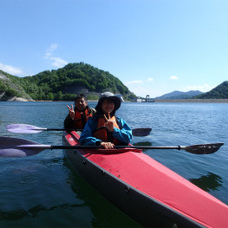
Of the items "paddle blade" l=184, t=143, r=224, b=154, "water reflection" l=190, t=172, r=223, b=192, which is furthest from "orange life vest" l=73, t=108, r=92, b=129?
"water reflection" l=190, t=172, r=223, b=192

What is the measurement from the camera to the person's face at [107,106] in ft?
13.9

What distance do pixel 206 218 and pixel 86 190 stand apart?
2.75 m

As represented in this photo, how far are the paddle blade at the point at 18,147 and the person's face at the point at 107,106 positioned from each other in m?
1.60

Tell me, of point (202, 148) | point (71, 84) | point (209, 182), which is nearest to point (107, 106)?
point (202, 148)

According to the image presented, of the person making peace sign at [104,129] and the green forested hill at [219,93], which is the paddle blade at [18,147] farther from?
the green forested hill at [219,93]

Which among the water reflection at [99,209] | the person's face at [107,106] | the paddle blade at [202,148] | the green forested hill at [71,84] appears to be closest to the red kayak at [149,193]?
the water reflection at [99,209]

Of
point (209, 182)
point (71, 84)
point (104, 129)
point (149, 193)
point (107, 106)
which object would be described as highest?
point (71, 84)

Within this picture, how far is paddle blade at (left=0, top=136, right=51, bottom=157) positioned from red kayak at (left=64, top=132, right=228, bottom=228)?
1.41m

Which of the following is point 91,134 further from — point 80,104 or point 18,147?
point 80,104

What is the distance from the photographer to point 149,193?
262 cm

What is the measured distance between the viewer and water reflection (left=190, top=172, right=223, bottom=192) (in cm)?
463

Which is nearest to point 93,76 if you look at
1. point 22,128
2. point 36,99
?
point 36,99

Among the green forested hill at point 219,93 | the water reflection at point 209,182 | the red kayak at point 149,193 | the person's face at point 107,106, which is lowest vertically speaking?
the water reflection at point 209,182

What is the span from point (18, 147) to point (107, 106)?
239 centimetres
